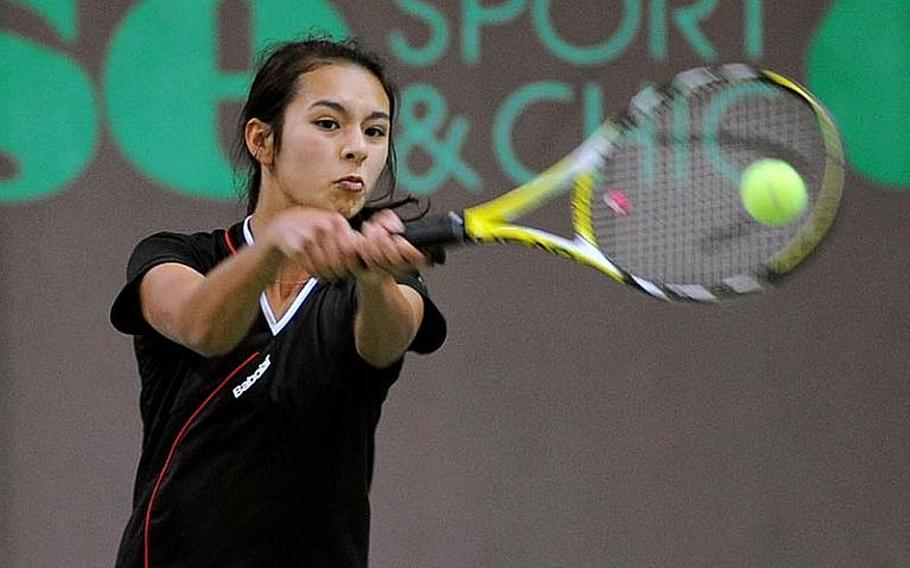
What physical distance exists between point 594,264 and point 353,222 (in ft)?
1.15

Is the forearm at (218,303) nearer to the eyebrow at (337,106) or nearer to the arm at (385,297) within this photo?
the arm at (385,297)

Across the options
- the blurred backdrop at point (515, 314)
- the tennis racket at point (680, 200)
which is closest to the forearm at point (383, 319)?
the tennis racket at point (680, 200)

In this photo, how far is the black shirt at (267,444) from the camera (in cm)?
243

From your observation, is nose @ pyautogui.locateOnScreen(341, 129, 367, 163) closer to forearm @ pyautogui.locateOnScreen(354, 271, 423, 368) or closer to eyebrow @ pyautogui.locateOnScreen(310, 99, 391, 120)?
eyebrow @ pyautogui.locateOnScreen(310, 99, 391, 120)

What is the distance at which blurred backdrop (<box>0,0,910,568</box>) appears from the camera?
4.12m

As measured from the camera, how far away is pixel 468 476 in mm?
4234

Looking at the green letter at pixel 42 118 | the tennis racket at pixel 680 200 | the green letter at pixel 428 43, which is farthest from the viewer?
the green letter at pixel 428 43

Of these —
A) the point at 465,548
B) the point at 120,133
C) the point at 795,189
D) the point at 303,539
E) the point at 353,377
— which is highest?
the point at 120,133

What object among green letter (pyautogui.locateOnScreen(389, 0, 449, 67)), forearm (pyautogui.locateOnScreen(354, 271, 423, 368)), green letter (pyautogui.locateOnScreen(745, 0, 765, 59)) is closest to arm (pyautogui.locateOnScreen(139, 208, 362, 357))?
forearm (pyautogui.locateOnScreen(354, 271, 423, 368))

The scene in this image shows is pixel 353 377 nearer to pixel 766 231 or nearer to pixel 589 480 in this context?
pixel 766 231

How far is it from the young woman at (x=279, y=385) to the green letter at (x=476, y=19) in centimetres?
168

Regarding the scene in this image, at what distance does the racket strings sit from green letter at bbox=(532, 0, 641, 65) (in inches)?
54.3

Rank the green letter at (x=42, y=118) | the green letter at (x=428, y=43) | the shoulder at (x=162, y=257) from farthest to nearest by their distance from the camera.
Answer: the green letter at (x=428, y=43) < the green letter at (x=42, y=118) < the shoulder at (x=162, y=257)

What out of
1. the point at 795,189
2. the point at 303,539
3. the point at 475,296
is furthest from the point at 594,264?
the point at 475,296
